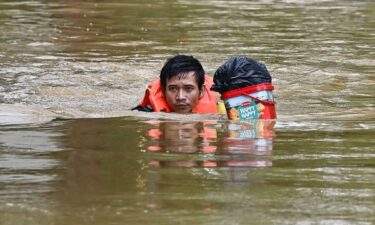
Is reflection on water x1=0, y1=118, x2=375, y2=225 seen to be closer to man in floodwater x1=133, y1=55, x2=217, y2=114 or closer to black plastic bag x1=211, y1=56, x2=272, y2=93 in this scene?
black plastic bag x1=211, y1=56, x2=272, y2=93

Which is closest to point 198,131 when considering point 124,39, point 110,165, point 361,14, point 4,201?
point 110,165

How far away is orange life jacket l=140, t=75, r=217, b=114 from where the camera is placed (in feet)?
26.4

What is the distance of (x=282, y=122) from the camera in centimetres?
708

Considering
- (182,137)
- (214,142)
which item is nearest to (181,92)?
(182,137)

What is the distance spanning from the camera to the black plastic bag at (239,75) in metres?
7.28

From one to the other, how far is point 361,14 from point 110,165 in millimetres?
13178

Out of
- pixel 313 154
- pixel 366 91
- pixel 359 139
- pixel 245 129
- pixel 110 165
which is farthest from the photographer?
pixel 366 91

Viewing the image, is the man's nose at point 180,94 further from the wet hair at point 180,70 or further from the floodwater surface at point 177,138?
the floodwater surface at point 177,138

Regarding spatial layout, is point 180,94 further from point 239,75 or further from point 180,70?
point 239,75

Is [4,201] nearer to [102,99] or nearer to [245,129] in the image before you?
[245,129]

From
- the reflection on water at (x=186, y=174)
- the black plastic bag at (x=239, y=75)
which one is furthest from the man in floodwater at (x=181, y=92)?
the reflection on water at (x=186, y=174)

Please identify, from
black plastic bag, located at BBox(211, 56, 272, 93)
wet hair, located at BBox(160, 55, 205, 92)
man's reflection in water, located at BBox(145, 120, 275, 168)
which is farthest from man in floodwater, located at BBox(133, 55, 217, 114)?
man's reflection in water, located at BBox(145, 120, 275, 168)

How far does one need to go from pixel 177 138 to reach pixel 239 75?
132cm

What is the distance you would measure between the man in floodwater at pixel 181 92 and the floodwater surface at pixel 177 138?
1.22 feet
